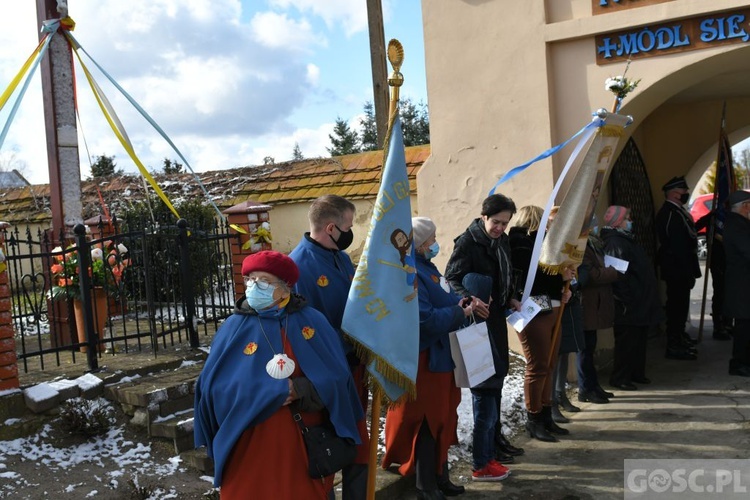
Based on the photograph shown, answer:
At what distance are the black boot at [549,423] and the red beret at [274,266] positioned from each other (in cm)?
319

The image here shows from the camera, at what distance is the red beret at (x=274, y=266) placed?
3141 millimetres

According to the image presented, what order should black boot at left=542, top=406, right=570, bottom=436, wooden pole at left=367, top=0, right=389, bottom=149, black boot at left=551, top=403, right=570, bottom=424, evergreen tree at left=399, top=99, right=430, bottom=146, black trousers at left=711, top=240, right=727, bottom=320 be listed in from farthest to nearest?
evergreen tree at left=399, top=99, right=430, bottom=146, wooden pole at left=367, top=0, right=389, bottom=149, black trousers at left=711, top=240, right=727, bottom=320, black boot at left=551, top=403, right=570, bottom=424, black boot at left=542, top=406, right=570, bottom=436

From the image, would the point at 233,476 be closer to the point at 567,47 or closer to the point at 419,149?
the point at 567,47

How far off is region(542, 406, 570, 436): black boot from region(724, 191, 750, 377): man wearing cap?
245 centimetres

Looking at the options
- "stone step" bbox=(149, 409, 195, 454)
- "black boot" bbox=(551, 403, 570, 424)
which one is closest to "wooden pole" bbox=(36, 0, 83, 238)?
"stone step" bbox=(149, 409, 195, 454)

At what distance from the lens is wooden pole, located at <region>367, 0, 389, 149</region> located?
40.7 ft

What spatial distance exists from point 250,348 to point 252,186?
27.9 ft

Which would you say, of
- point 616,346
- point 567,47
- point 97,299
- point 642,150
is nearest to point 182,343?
point 97,299

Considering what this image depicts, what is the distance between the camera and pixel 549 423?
573 cm

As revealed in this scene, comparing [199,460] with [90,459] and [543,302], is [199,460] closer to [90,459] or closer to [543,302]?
[90,459]

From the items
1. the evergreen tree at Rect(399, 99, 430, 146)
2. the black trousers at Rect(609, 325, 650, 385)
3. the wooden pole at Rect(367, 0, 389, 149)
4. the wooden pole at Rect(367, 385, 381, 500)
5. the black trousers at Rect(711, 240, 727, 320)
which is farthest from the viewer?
the evergreen tree at Rect(399, 99, 430, 146)

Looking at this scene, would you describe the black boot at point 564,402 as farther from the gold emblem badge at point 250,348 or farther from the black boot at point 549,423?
the gold emblem badge at point 250,348

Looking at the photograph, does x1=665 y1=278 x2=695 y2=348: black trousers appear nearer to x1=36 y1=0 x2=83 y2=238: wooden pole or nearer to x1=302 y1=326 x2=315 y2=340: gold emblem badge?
x1=302 y1=326 x2=315 y2=340: gold emblem badge

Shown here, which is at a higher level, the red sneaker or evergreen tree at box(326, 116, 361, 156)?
evergreen tree at box(326, 116, 361, 156)
